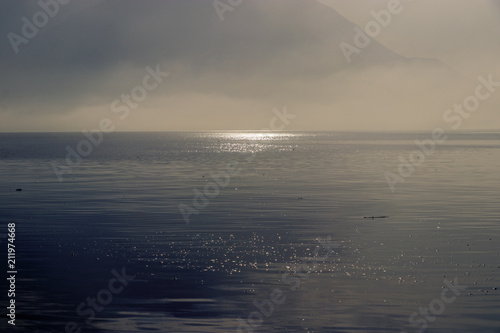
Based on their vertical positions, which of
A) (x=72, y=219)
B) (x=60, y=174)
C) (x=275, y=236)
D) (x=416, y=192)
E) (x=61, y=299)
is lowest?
(x=61, y=299)

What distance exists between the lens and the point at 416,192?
54.8 meters

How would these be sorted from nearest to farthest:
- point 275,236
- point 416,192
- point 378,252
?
point 378,252
point 275,236
point 416,192

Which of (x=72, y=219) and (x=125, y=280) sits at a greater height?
(x=72, y=219)

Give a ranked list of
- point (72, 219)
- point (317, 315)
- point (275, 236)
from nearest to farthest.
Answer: point (317, 315), point (275, 236), point (72, 219)

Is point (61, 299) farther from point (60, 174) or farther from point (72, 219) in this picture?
point (60, 174)

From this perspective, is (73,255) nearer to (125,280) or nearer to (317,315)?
(125,280)

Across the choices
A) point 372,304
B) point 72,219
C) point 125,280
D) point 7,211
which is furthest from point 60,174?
point 372,304

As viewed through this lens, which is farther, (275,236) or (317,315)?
(275,236)

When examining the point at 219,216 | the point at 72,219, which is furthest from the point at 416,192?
the point at 72,219

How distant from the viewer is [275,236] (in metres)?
33.7

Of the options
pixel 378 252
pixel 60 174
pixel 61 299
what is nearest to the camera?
pixel 61 299

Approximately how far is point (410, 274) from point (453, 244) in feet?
22.1

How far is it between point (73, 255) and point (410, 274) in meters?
14.3

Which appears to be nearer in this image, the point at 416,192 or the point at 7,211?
the point at 7,211
